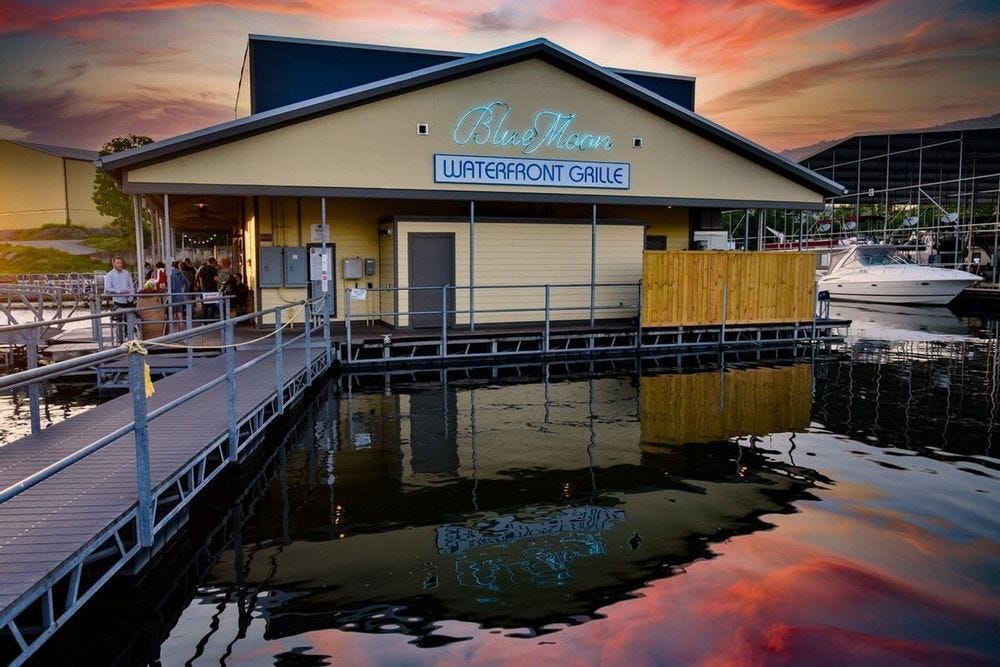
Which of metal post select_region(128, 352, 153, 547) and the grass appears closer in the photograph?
metal post select_region(128, 352, 153, 547)

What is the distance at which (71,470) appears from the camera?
5.34 meters

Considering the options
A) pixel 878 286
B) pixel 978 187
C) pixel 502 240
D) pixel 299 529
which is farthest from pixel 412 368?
pixel 978 187

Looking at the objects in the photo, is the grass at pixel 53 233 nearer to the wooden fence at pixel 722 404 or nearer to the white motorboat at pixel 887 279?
the white motorboat at pixel 887 279

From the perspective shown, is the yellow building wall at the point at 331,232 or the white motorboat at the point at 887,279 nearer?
the yellow building wall at the point at 331,232

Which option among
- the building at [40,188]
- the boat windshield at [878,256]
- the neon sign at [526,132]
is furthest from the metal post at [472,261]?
the building at [40,188]

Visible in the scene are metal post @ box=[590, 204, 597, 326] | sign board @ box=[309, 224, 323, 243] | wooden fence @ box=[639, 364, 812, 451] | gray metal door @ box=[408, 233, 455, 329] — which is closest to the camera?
wooden fence @ box=[639, 364, 812, 451]

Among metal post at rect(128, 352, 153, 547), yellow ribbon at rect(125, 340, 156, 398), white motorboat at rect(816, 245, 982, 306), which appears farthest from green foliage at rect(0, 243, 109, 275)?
metal post at rect(128, 352, 153, 547)

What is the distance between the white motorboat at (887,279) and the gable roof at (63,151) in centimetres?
6775

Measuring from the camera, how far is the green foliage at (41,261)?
5459 centimetres

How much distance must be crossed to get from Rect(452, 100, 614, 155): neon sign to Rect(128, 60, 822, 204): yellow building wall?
0.41 ft

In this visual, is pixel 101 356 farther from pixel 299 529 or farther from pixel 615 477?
pixel 615 477

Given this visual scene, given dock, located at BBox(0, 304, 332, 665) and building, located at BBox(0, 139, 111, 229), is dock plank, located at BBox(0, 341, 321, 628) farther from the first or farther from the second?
building, located at BBox(0, 139, 111, 229)

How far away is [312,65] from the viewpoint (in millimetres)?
20422

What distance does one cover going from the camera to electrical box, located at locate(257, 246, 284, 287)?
15.9m
